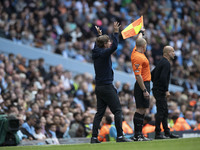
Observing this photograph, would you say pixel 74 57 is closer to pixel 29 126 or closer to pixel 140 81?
pixel 29 126

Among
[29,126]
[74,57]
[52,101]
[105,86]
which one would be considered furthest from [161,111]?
[74,57]

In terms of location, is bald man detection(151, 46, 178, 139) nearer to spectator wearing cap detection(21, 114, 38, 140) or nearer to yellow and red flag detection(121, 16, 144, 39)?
yellow and red flag detection(121, 16, 144, 39)

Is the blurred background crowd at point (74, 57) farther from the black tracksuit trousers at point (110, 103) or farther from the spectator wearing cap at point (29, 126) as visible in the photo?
the black tracksuit trousers at point (110, 103)

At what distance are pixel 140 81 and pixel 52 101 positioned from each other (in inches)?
211

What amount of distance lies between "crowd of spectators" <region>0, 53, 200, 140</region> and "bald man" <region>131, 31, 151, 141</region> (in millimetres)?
3116

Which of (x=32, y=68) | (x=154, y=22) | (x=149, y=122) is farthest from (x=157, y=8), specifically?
(x=149, y=122)

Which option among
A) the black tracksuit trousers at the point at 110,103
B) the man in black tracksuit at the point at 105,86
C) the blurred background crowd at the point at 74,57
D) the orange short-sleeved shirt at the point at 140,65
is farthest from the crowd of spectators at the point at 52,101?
the orange short-sleeved shirt at the point at 140,65

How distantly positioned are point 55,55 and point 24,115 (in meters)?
5.55

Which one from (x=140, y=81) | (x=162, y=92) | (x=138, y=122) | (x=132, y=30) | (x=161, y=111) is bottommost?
(x=138, y=122)

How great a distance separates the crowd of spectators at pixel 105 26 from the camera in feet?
56.9

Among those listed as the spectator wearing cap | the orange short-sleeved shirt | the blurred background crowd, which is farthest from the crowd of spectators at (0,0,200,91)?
the orange short-sleeved shirt

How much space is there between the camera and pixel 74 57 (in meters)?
18.5

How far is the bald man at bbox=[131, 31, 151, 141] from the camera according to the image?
9273mm

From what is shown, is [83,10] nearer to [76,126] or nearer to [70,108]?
[70,108]
